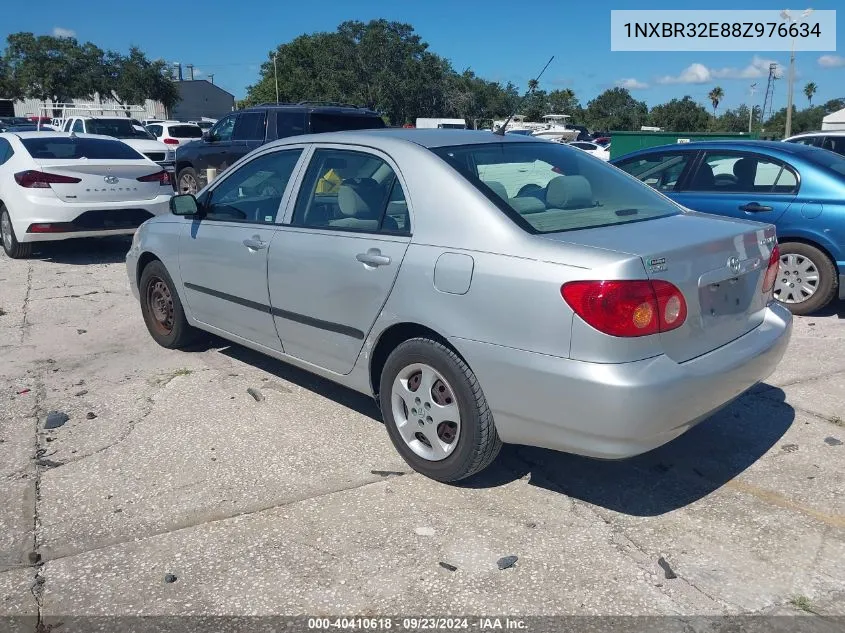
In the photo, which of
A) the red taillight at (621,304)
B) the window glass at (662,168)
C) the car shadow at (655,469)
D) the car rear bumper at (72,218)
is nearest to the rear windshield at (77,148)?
the car rear bumper at (72,218)

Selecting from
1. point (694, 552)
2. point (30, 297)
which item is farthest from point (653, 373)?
point (30, 297)

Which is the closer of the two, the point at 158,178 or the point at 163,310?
the point at 163,310

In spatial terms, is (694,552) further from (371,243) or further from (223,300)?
(223,300)

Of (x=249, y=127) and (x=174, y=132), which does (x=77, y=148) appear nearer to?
(x=249, y=127)

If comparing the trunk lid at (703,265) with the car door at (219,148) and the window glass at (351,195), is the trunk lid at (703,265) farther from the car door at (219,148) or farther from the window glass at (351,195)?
the car door at (219,148)

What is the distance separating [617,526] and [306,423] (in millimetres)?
1967

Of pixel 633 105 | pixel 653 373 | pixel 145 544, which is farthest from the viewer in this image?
pixel 633 105

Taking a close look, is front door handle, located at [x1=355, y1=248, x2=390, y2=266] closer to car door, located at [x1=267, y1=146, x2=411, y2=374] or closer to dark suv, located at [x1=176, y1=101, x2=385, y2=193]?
car door, located at [x1=267, y1=146, x2=411, y2=374]

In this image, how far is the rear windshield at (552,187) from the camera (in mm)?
3596

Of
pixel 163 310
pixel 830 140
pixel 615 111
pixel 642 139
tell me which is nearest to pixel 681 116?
pixel 615 111

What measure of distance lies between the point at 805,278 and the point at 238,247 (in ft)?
16.3

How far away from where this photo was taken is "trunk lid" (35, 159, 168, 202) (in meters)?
9.23

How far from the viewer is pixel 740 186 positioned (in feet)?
22.7

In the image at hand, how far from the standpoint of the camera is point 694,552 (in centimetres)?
320
